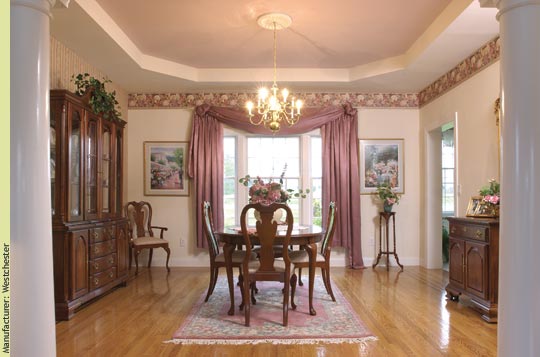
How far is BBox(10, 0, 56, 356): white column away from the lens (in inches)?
68.6

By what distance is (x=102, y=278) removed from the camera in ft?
13.2

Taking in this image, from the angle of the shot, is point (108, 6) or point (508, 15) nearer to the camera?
point (508, 15)

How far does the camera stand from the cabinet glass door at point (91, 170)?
3.89m

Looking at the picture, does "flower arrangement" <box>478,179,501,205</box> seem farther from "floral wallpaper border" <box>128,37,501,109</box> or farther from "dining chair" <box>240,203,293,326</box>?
"floral wallpaper border" <box>128,37,501,109</box>

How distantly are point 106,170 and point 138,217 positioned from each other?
130cm

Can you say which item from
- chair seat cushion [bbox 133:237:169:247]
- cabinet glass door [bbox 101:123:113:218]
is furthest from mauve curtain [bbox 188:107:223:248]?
cabinet glass door [bbox 101:123:113:218]

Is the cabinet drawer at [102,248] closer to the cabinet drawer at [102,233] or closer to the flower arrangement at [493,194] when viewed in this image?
the cabinet drawer at [102,233]

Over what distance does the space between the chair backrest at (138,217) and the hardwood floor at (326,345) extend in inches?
32.6

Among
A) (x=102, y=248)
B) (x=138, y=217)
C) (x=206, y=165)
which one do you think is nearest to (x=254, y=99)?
(x=206, y=165)

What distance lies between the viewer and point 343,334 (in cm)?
294

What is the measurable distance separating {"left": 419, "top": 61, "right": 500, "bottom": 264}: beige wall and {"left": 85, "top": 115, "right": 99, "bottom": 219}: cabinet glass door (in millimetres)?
4044

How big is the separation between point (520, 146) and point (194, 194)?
184 inches

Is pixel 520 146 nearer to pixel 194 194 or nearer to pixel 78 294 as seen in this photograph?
pixel 78 294

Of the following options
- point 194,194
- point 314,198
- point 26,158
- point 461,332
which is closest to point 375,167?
point 314,198
